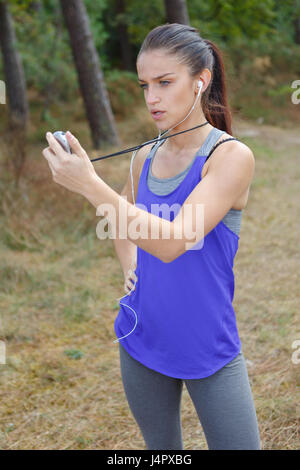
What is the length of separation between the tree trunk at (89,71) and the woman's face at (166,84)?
7755 millimetres

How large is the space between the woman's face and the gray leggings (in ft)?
2.67

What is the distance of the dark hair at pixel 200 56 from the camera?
1.52 meters

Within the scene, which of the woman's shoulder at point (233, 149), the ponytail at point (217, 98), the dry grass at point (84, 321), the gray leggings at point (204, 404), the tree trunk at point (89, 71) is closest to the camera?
the woman's shoulder at point (233, 149)

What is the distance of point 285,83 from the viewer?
1839cm

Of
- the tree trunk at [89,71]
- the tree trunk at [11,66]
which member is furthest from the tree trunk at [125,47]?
the tree trunk at [89,71]

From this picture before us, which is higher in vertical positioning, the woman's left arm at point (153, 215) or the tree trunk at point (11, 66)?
the tree trunk at point (11, 66)

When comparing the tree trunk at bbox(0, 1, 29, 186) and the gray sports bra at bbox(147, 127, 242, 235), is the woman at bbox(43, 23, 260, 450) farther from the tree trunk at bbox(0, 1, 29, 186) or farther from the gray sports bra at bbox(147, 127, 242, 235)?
the tree trunk at bbox(0, 1, 29, 186)

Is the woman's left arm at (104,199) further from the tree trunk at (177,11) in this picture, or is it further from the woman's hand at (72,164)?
the tree trunk at (177,11)

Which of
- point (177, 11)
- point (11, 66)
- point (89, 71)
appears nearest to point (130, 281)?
point (89, 71)

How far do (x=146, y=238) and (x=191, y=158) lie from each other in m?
0.38

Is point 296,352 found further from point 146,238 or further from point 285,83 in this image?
point 285,83

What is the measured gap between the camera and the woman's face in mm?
1509
